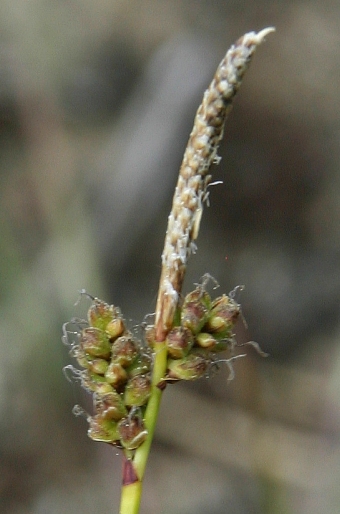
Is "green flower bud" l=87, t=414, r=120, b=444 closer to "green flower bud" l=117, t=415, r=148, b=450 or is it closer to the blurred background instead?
"green flower bud" l=117, t=415, r=148, b=450

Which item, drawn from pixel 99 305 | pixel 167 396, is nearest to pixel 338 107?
pixel 167 396

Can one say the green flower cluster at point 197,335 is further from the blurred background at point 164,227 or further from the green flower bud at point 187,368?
the blurred background at point 164,227

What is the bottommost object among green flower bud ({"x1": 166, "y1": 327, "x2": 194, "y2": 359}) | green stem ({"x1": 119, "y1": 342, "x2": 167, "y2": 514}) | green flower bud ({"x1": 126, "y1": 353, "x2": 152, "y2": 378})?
green stem ({"x1": 119, "y1": 342, "x2": 167, "y2": 514})

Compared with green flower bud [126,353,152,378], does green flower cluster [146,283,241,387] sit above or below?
above

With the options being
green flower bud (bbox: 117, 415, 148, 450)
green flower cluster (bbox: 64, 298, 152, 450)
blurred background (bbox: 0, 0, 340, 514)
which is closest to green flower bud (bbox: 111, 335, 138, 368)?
green flower cluster (bbox: 64, 298, 152, 450)

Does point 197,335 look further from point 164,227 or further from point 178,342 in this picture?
point 164,227

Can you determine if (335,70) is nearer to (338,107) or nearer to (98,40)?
(338,107)

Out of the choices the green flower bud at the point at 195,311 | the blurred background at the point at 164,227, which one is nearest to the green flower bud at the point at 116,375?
the green flower bud at the point at 195,311

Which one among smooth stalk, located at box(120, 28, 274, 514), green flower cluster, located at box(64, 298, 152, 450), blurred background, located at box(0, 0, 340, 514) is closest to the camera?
smooth stalk, located at box(120, 28, 274, 514)
